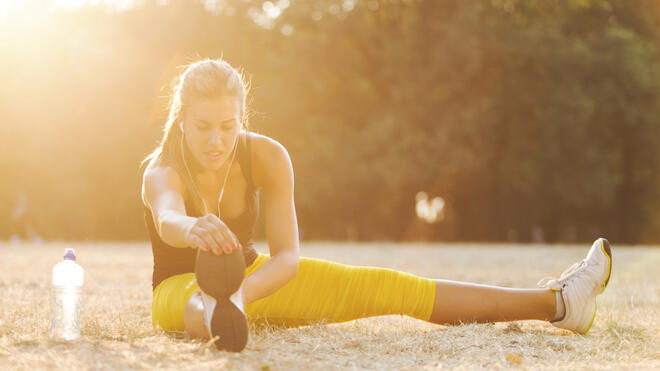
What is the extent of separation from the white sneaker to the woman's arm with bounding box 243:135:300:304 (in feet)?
5.03

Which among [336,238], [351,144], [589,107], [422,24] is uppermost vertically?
[422,24]

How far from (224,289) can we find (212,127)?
0.87 meters

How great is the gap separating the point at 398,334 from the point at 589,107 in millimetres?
20332

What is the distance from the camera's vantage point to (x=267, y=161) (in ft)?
12.0

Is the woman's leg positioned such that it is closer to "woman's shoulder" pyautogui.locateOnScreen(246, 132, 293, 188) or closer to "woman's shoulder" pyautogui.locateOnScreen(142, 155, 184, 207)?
"woman's shoulder" pyautogui.locateOnScreen(246, 132, 293, 188)

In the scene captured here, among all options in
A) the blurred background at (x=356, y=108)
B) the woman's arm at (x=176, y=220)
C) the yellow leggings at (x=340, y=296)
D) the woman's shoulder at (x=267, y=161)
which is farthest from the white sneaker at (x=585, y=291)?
the blurred background at (x=356, y=108)

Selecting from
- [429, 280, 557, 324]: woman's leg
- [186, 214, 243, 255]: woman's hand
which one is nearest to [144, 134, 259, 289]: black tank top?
[186, 214, 243, 255]: woman's hand

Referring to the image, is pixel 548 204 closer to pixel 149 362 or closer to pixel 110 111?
pixel 110 111

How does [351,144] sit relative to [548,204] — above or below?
above

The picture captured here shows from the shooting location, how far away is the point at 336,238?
23.5 m

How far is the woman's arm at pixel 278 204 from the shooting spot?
3539mm

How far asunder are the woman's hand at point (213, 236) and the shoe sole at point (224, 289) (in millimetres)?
37

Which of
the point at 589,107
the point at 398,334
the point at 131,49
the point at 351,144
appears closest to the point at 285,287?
the point at 398,334

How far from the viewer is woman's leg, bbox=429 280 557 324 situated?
402 centimetres
